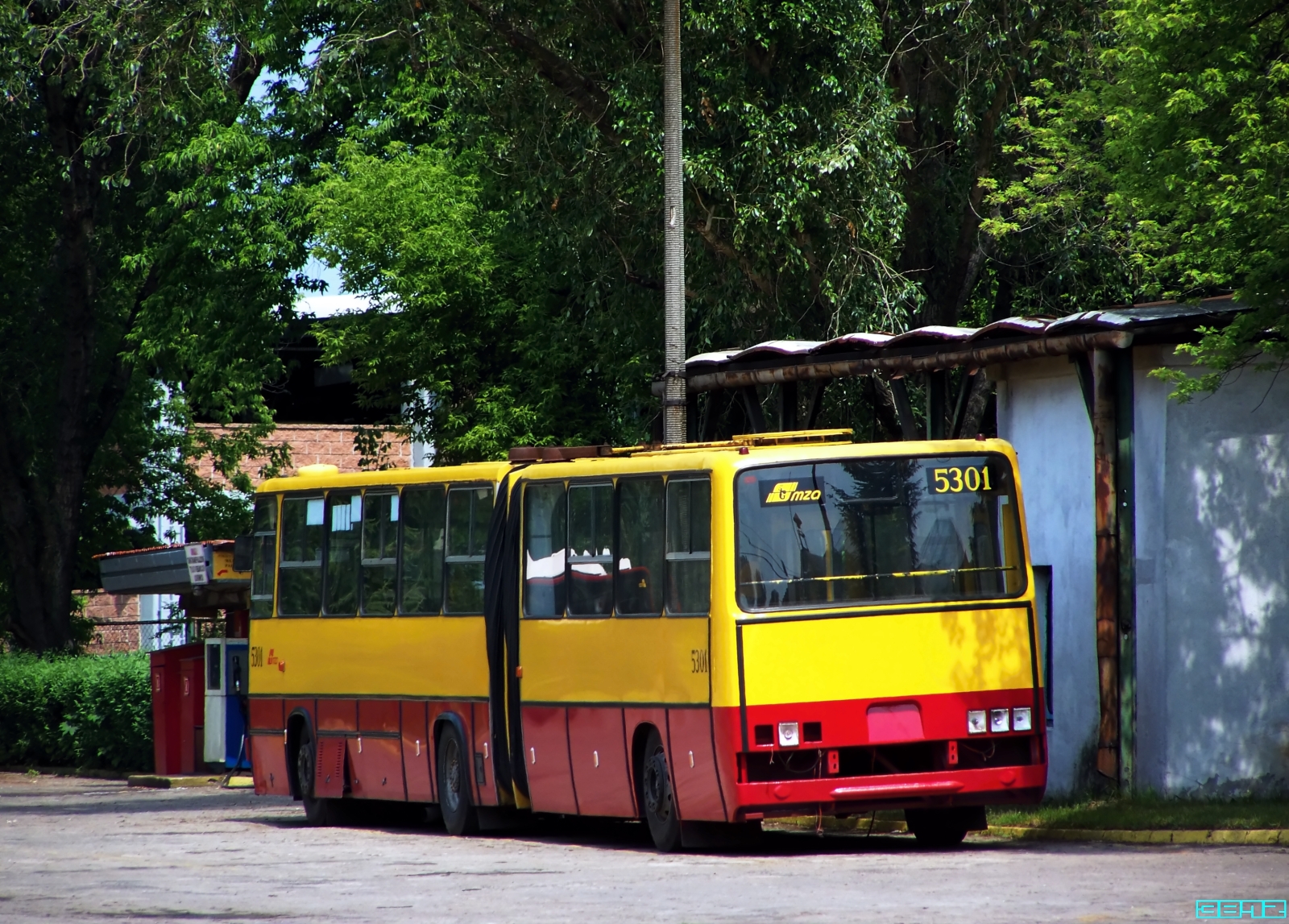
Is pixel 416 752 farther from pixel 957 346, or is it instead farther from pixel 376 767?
pixel 957 346

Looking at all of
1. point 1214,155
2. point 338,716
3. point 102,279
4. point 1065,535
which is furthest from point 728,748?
point 102,279

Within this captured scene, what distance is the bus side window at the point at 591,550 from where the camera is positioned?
57.4ft

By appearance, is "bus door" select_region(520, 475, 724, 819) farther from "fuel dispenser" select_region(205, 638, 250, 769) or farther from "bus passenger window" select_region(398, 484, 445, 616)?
"fuel dispenser" select_region(205, 638, 250, 769)

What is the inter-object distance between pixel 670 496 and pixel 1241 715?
4679mm

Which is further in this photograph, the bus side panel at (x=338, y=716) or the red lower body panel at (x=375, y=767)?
the bus side panel at (x=338, y=716)

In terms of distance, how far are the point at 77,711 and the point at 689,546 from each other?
19823 mm

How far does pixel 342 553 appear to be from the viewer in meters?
21.6

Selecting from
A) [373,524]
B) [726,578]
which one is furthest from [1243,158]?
[373,524]

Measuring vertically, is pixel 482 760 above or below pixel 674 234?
below

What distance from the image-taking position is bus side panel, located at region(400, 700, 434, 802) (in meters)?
20.1

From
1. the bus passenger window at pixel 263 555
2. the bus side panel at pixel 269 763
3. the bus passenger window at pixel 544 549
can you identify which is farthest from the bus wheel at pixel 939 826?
the bus passenger window at pixel 263 555

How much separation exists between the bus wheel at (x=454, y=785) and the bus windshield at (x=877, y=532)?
4.66 m

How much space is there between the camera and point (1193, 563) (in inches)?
680

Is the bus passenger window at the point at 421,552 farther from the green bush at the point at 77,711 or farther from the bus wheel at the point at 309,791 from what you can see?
the green bush at the point at 77,711
